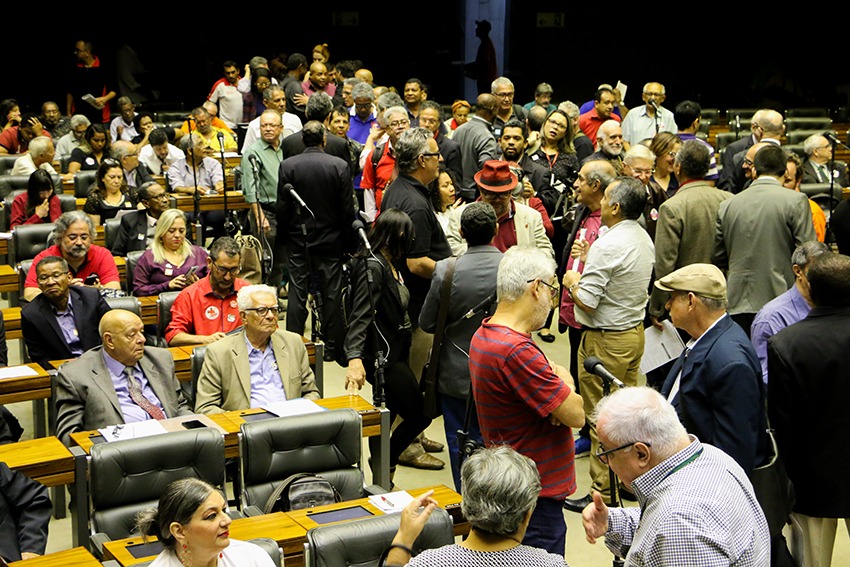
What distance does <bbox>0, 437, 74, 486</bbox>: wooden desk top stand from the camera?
4.31 m

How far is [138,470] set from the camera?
167 inches

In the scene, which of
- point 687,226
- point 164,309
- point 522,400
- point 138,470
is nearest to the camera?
point 522,400

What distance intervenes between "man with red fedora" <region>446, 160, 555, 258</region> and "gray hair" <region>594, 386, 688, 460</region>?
125 inches

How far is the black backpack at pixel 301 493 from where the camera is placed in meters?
4.34

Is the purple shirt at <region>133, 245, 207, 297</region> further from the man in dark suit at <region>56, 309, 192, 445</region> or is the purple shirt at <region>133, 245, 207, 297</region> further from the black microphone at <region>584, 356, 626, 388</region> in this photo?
the black microphone at <region>584, 356, 626, 388</region>

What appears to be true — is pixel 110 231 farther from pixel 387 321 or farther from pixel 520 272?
pixel 520 272

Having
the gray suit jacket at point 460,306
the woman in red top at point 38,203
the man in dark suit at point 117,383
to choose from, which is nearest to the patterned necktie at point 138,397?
the man in dark suit at point 117,383

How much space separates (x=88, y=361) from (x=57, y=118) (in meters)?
8.24

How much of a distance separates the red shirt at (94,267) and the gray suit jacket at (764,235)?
3654 millimetres

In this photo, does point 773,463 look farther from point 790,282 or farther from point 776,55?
point 776,55

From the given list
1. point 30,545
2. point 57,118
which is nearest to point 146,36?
point 57,118

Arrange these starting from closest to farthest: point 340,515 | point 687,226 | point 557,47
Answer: point 340,515 → point 687,226 → point 557,47

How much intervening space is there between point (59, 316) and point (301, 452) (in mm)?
2100

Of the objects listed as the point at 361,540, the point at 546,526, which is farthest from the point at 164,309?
the point at 546,526
